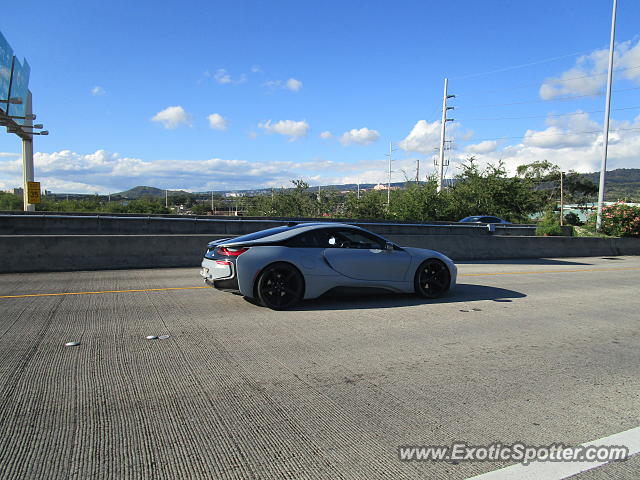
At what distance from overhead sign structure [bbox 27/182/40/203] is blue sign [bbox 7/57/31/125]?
466cm

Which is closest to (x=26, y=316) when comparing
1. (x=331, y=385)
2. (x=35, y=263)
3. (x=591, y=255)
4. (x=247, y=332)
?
(x=247, y=332)

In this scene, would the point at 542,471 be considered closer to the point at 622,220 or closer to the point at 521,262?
the point at 521,262

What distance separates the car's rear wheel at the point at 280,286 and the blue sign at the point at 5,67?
32024mm

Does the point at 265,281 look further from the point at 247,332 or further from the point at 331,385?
the point at 331,385

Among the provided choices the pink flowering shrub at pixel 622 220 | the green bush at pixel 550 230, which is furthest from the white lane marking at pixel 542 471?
the pink flowering shrub at pixel 622 220

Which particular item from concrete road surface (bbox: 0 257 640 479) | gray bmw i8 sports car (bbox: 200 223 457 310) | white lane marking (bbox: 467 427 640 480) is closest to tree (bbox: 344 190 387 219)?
gray bmw i8 sports car (bbox: 200 223 457 310)

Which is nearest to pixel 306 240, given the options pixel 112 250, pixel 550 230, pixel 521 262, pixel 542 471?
pixel 542 471

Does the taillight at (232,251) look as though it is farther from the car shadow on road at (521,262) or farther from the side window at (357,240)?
the car shadow on road at (521,262)

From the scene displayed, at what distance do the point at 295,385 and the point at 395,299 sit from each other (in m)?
4.62

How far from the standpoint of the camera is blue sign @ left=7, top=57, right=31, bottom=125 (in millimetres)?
34156

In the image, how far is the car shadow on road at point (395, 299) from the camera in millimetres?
7996

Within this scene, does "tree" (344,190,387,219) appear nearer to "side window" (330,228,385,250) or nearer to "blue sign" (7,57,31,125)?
"blue sign" (7,57,31,125)

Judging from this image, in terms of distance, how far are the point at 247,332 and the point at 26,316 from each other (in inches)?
126

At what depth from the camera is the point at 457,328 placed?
675 centimetres
